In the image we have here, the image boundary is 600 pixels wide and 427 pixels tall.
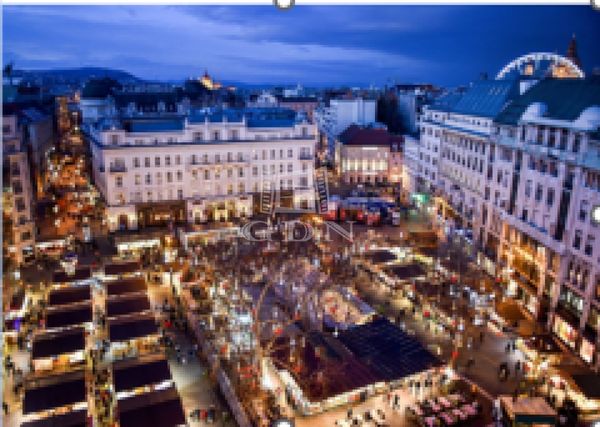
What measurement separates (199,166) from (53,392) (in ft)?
109

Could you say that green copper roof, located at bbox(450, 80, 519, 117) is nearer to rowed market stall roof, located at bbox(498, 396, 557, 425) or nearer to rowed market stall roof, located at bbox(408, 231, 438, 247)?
rowed market stall roof, located at bbox(408, 231, 438, 247)

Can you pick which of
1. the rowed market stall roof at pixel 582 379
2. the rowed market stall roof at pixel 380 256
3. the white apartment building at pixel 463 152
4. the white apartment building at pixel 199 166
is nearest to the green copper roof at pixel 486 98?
the white apartment building at pixel 463 152

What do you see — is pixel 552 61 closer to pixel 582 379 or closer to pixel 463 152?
pixel 463 152

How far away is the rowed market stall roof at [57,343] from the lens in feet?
90.6

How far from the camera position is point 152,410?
22656mm

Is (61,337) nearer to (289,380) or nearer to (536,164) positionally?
(289,380)

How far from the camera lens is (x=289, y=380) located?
25297mm

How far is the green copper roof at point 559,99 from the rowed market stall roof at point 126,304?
33.8 metres

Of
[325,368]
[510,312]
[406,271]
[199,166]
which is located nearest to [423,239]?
[406,271]

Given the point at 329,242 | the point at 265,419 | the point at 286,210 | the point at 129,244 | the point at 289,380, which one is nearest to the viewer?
the point at 265,419

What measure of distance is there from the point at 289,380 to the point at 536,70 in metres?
63.8

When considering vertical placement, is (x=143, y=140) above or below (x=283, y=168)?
above

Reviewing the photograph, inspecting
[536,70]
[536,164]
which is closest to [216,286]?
[536,164]

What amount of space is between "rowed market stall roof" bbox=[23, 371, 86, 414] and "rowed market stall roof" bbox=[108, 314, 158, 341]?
422 cm
